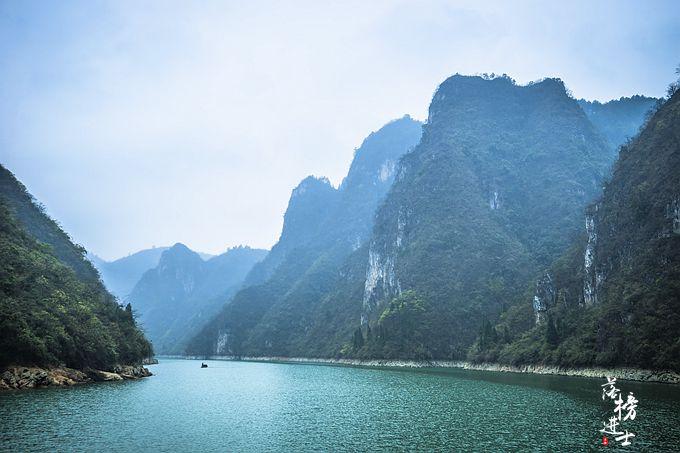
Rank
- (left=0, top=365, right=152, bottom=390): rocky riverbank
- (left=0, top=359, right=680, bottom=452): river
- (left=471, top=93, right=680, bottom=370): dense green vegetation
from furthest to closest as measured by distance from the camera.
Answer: (left=471, top=93, right=680, bottom=370): dense green vegetation → (left=0, top=365, right=152, bottom=390): rocky riverbank → (left=0, top=359, right=680, bottom=452): river

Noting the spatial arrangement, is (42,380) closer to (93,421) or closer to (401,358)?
(93,421)

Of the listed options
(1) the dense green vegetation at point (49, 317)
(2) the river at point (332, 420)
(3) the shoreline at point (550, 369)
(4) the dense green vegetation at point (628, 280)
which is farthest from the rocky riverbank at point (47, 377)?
(4) the dense green vegetation at point (628, 280)

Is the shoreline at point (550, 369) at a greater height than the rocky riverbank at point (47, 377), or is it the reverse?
the rocky riverbank at point (47, 377)

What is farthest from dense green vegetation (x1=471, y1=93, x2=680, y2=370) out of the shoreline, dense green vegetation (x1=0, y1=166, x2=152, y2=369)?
dense green vegetation (x1=0, y1=166, x2=152, y2=369)

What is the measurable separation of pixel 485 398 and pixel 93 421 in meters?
41.3

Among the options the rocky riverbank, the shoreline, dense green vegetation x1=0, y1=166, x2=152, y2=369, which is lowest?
the shoreline

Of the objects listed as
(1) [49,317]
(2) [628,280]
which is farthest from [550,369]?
(1) [49,317]

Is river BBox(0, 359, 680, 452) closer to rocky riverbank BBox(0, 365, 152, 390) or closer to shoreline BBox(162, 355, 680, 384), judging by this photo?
rocky riverbank BBox(0, 365, 152, 390)

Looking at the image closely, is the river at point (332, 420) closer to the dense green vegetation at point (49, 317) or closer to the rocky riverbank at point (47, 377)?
the rocky riverbank at point (47, 377)

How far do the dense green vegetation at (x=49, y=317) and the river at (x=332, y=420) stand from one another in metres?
7.96

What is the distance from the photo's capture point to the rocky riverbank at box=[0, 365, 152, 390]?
58.5 metres

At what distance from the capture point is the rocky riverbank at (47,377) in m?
58.5

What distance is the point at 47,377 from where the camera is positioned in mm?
63375

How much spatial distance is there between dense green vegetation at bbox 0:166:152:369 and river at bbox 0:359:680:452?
26.1ft
